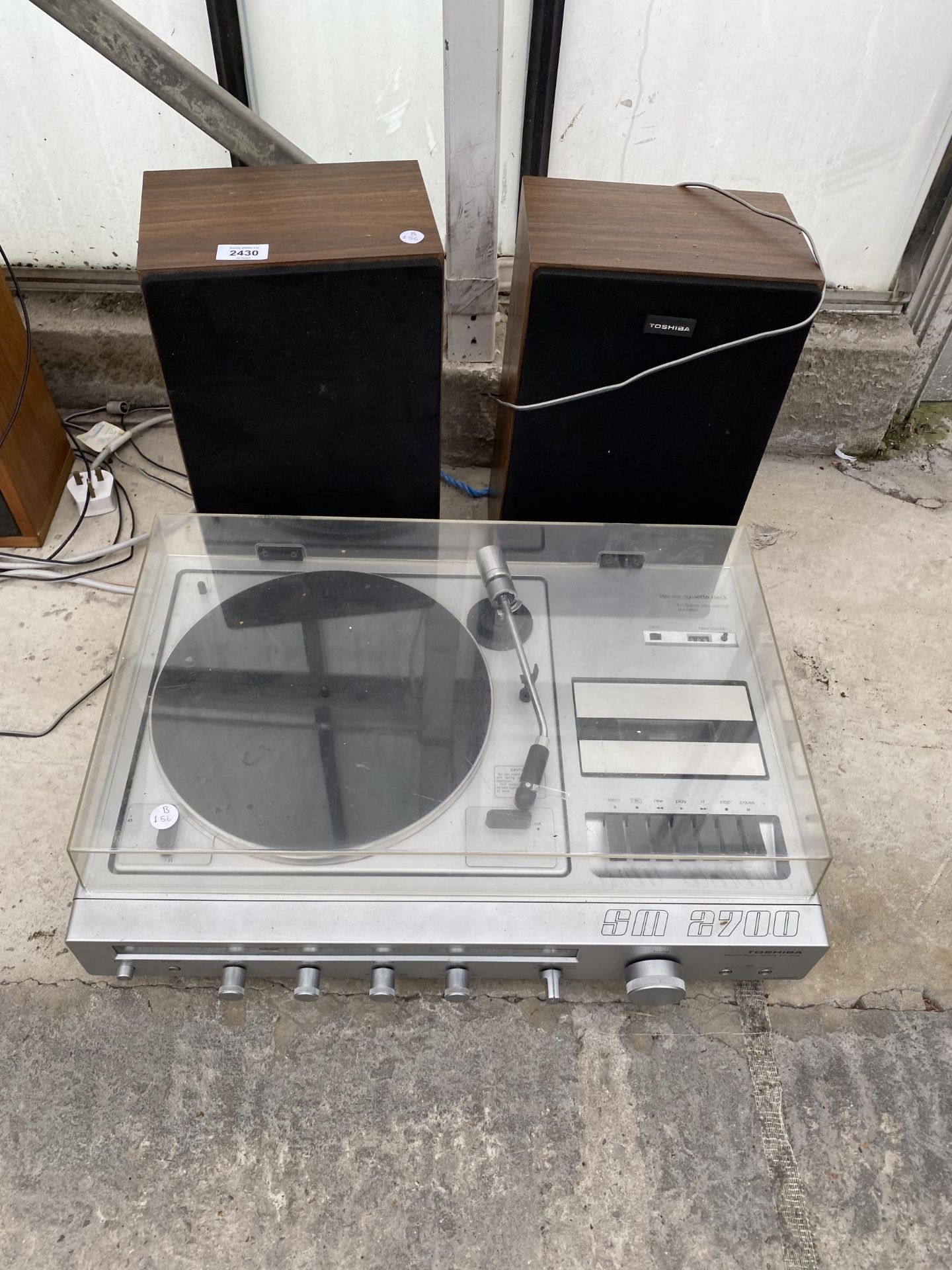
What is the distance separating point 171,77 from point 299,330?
37 centimetres

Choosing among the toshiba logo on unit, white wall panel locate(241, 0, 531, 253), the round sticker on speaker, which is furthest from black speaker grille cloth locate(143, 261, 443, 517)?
white wall panel locate(241, 0, 531, 253)

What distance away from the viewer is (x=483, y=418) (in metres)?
1.52

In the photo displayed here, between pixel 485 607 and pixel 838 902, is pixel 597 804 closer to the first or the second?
pixel 485 607

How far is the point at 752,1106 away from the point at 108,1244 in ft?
2.05

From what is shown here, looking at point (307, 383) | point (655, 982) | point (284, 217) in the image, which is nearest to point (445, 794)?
point (655, 982)

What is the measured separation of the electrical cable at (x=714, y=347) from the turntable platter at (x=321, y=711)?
0.92 ft

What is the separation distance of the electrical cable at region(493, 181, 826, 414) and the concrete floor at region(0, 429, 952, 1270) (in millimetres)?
600

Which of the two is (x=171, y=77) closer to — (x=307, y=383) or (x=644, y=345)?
(x=307, y=383)

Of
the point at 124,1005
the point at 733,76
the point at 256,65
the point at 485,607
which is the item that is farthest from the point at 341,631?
the point at 733,76

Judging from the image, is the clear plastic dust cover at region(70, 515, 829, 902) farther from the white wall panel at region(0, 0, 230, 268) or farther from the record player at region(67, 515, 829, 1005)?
the white wall panel at region(0, 0, 230, 268)

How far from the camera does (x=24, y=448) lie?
1.33 metres

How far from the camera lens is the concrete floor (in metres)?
0.82

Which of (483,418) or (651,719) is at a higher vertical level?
(651,719)

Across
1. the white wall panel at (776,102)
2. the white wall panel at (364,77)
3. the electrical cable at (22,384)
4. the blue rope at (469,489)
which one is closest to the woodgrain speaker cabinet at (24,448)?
the electrical cable at (22,384)
